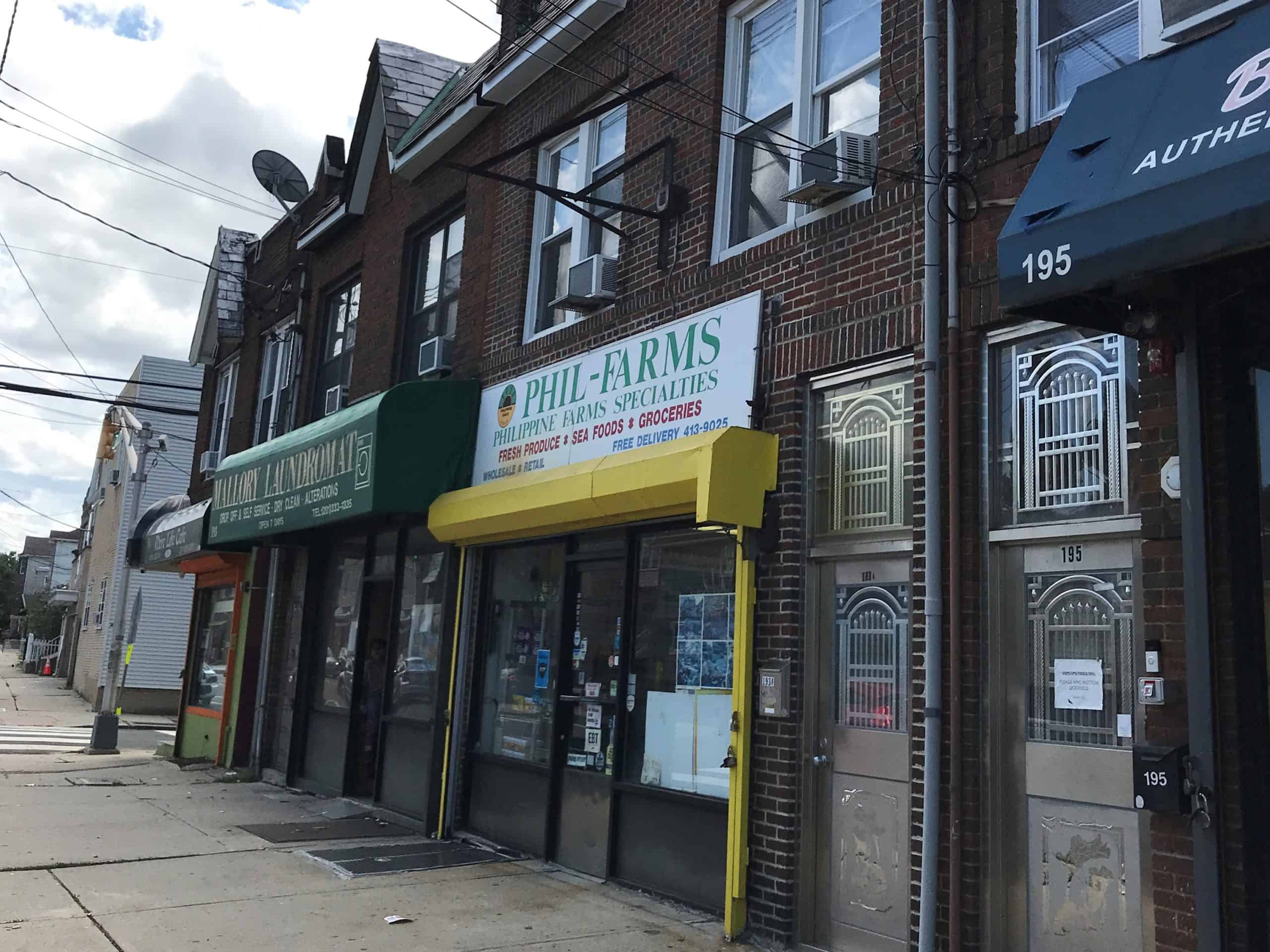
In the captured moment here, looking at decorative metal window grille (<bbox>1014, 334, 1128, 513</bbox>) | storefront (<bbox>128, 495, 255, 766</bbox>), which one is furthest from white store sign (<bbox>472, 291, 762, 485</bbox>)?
storefront (<bbox>128, 495, 255, 766</bbox>)

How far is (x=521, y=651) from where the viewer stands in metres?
9.82

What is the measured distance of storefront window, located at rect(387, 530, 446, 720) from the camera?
11.0 m

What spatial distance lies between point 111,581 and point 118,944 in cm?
2628

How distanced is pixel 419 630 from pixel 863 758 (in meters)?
5.98

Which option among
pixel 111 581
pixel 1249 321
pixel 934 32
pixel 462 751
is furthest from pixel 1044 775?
pixel 111 581

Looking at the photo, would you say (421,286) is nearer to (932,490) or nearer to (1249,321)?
(932,490)

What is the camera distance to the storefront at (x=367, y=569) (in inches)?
403

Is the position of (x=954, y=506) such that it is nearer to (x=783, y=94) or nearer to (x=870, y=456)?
(x=870, y=456)

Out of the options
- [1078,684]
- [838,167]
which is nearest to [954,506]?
[1078,684]

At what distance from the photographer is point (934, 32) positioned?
6.44 metres

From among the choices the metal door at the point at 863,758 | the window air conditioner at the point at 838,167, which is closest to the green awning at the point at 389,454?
the window air conditioner at the point at 838,167

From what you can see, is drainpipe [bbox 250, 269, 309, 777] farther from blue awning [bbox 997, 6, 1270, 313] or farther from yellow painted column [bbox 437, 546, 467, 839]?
blue awning [bbox 997, 6, 1270, 313]

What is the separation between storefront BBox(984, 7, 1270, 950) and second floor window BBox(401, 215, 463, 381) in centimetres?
744

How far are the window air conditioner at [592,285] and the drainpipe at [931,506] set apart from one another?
3.19m
